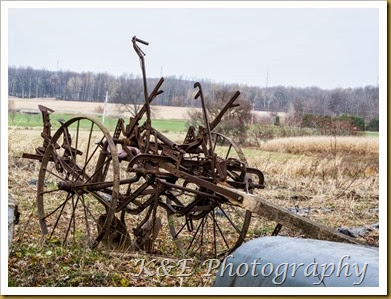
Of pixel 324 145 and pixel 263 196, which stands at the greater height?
pixel 324 145

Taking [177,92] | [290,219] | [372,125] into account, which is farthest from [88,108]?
[290,219]

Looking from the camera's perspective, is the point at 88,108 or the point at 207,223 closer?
the point at 207,223

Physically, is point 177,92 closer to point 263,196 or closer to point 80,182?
point 263,196

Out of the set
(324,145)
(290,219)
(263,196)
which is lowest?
(263,196)

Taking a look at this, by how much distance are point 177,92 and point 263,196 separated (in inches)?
239

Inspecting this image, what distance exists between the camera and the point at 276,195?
1027cm

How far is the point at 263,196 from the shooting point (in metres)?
10.2

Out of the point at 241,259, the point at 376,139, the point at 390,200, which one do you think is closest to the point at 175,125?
the point at 376,139

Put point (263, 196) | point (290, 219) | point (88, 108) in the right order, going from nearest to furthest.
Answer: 1. point (290, 219)
2. point (263, 196)
3. point (88, 108)

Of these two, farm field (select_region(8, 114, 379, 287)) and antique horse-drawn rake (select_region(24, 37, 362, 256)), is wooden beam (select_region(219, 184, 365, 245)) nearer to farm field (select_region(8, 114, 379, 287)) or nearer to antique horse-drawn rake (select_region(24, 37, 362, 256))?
antique horse-drawn rake (select_region(24, 37, 362, 256))

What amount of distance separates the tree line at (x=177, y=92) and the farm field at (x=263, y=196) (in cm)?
86

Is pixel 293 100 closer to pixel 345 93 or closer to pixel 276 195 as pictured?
pixel 345 93

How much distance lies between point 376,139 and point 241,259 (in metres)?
10.1

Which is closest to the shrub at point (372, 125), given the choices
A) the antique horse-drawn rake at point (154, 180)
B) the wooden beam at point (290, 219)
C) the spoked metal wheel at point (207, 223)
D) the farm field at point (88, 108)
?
the farm field at point (88, 108)
